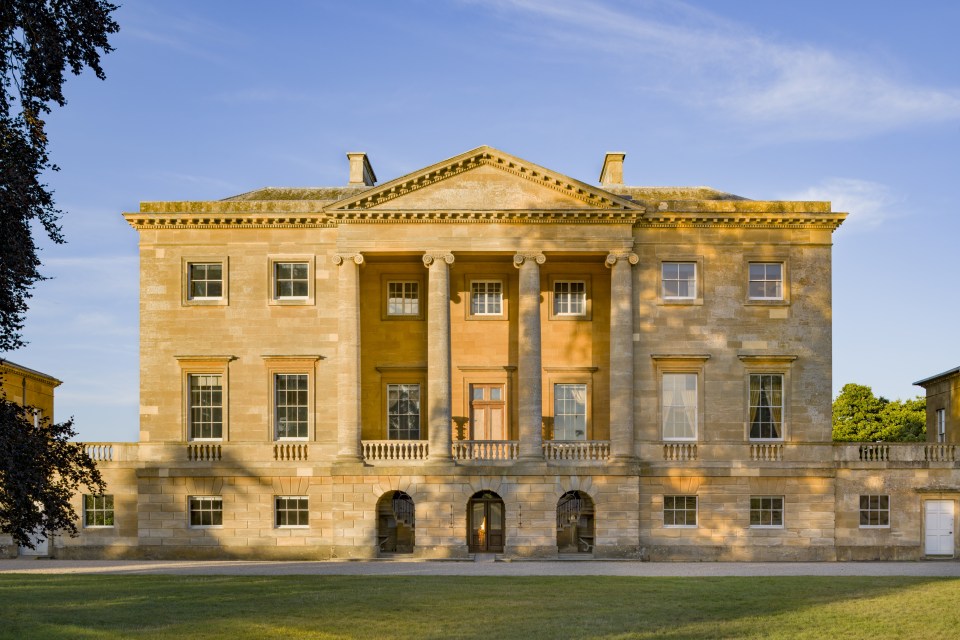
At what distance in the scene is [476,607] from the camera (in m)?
21.0

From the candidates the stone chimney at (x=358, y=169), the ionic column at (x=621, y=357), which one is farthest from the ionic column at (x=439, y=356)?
the stone chimney at (x=358, y=169)

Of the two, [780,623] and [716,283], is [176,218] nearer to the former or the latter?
[716,283]

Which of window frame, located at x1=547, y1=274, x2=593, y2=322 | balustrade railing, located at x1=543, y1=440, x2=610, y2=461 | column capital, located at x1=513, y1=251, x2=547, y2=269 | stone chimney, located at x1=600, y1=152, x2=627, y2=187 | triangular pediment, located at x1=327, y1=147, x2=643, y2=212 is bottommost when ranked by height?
balustrade railing, located at x1=543, y1=440, x2=610, y2=461

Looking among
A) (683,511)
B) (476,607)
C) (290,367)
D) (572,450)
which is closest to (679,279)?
(572,450)

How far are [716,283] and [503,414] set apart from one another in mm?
9294

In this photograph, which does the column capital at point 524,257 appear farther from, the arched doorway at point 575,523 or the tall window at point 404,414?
the arched doorway at point 575,523

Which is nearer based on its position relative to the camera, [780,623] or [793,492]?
[780,623]

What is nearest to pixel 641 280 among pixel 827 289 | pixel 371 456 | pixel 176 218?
pixel 827 289

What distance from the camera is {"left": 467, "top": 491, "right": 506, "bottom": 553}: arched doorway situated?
36.8m

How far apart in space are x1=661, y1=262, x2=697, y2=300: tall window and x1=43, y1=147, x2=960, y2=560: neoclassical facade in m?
0.12

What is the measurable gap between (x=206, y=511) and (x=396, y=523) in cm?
691

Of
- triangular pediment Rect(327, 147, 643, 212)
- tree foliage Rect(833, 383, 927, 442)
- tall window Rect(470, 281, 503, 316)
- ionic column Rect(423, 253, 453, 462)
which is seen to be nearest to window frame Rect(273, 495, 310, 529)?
ionic column Rect(423, 253, 453, 462)

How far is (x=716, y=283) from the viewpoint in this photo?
37188mm

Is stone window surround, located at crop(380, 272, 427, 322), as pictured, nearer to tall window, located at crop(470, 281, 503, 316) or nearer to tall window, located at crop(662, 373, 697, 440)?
tall window, located at crop(470, 281, 503, 316)
